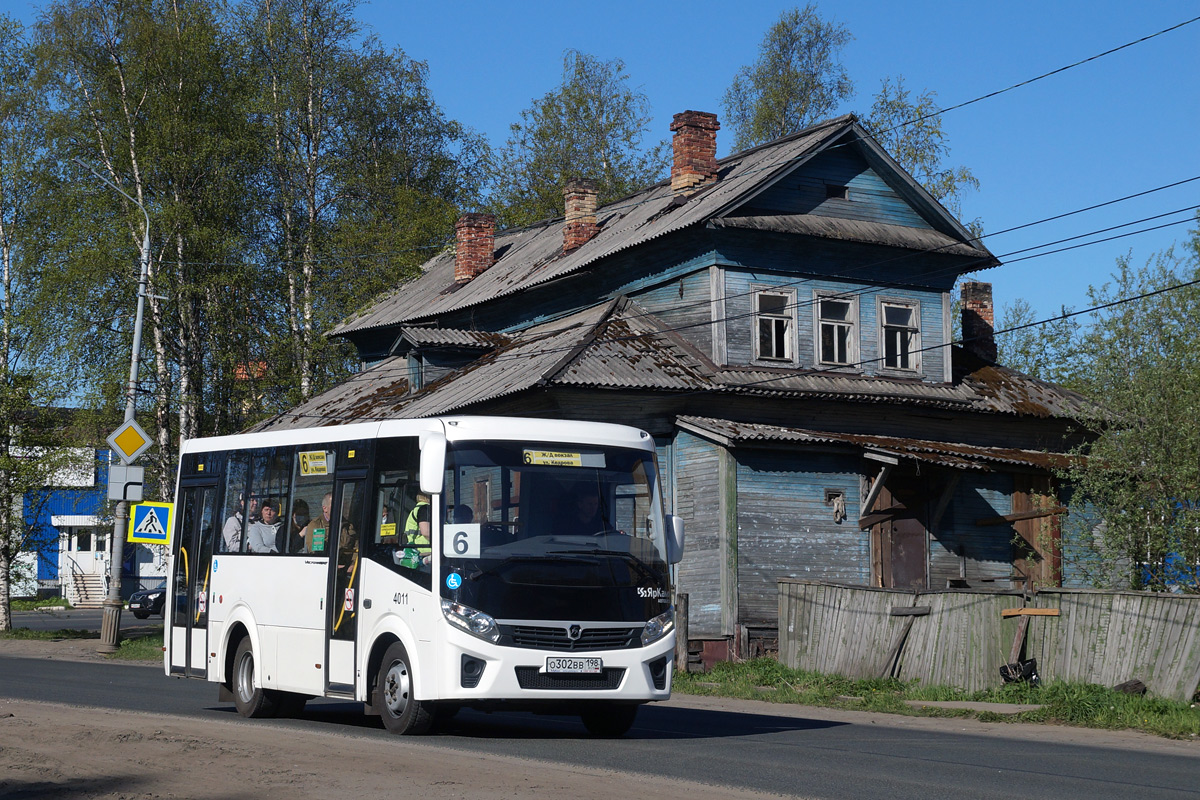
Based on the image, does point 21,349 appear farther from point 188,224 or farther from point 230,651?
point 230,651

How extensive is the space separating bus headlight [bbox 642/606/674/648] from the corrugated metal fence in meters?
7.14

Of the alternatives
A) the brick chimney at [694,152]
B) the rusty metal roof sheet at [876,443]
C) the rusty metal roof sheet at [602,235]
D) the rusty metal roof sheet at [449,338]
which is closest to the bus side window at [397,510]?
the rusty metal roof sheet at [876,443]

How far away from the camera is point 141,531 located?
92.3ft

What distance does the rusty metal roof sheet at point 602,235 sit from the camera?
28469 millimetres

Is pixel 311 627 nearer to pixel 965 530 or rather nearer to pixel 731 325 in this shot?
pixel 731 325

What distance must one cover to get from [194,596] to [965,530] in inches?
677

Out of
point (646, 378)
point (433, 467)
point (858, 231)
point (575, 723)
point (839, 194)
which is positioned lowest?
point (575, 723)

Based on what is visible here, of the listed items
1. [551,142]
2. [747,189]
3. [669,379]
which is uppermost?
[551,142]

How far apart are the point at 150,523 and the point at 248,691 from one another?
14.3m

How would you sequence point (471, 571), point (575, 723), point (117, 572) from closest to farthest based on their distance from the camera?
point (471, 571) → point (575, 723) → point (117, 572)

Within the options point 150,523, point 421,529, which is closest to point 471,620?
point 421,529

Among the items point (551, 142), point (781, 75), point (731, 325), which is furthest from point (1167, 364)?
point (551, 142)

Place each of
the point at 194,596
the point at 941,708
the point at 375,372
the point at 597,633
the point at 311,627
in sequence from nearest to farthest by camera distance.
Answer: the point at 597,633, the point at 311,627, the point at 194,596, the point at 941,708, the point at 375,372

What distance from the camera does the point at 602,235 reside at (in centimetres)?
3288
